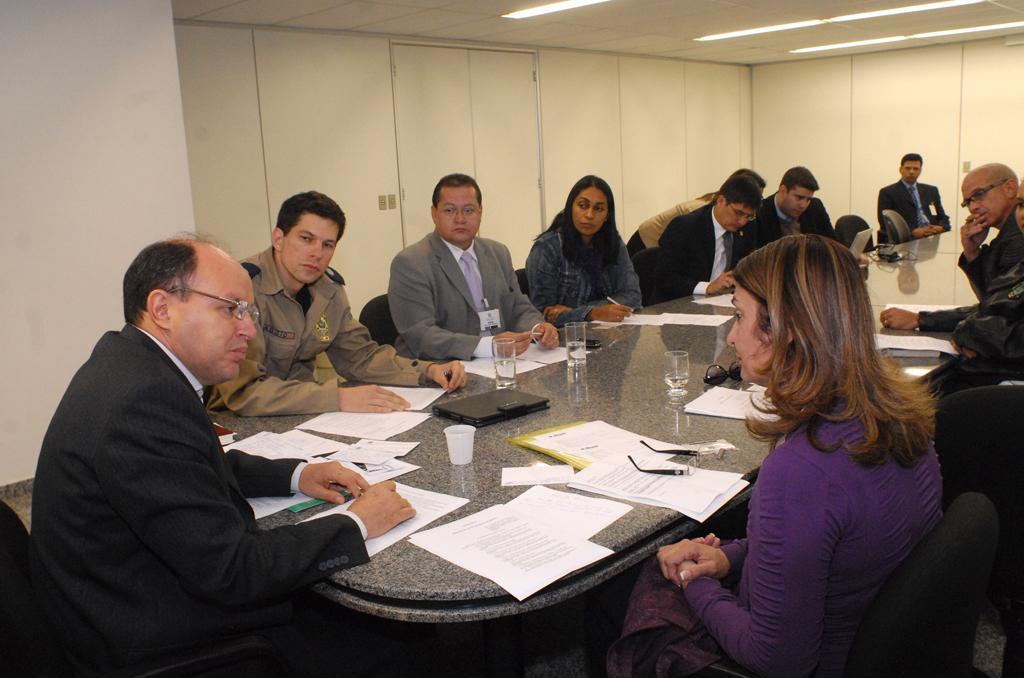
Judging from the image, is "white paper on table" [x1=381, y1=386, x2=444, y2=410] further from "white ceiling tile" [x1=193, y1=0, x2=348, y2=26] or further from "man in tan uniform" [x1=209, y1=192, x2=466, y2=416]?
"white ceiling tile" [x1=193, y1=0, x2=348, y2=26]

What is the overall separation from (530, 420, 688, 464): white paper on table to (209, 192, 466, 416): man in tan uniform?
1.94 feet

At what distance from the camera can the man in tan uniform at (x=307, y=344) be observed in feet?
8.04

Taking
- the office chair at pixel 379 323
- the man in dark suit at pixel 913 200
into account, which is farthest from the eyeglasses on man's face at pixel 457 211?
the man in dark suit at pixel 913 200

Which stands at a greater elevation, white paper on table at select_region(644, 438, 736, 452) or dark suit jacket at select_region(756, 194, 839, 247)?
dark suit jacket at select_region(756, 194, 839, 247)

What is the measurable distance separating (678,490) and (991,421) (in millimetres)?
796

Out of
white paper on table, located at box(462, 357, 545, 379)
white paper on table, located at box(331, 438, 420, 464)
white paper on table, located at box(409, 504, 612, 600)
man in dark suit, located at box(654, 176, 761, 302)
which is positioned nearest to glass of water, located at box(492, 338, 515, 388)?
white paper on table, located at box(462, 357, 545, 379)

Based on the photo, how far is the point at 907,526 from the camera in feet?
4.33

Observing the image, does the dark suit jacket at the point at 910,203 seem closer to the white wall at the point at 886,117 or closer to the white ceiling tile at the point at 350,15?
the white wall at the point at 886,117

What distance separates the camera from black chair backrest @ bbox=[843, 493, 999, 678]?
112 centimetres

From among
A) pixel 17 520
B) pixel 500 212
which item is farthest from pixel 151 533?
pixel 500 212

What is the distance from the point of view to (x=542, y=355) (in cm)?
313

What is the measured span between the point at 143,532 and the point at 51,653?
27 centimetres

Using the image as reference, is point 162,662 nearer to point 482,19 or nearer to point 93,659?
point 93,659

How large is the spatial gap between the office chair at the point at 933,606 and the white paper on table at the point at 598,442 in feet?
2.59
